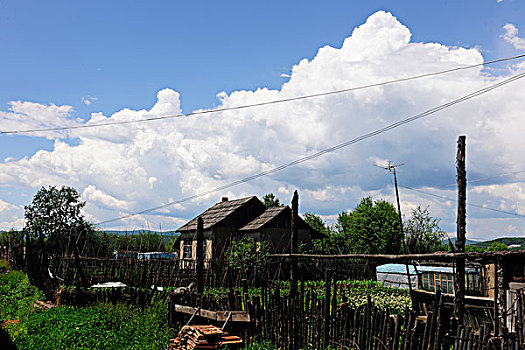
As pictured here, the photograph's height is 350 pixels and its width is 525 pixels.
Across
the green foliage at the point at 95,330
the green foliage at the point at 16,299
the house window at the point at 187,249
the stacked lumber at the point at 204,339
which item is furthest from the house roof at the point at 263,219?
the stacked lumber at the point at 204,339

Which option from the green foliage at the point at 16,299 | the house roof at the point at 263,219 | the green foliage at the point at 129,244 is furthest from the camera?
the house roof at the point at 263,219

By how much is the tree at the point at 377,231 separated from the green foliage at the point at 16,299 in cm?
3365

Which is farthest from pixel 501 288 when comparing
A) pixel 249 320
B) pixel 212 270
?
pixel 212 270

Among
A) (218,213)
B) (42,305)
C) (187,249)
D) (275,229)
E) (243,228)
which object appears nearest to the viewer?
(42,305)

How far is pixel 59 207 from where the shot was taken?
5194cm

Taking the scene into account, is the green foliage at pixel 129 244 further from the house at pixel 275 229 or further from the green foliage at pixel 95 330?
the green foliage at pixel 95 330

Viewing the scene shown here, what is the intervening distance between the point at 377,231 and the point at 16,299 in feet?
134

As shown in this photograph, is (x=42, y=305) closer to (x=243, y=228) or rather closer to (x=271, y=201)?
(x=243, y=228)

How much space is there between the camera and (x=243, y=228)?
32.6 meters

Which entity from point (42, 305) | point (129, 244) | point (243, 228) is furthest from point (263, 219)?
point (42, 305)

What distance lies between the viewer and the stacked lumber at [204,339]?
8.88 m

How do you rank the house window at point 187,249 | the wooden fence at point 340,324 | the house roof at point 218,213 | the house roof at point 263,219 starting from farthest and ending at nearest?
1. the house window at point 187,249
2. the house roof at point 218,213
3. the house roof at point 263,219
4. the wooden fence at point 340,324

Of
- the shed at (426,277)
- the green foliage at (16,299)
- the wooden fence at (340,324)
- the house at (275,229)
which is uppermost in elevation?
the house at (275,229)

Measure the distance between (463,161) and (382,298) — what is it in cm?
1091
